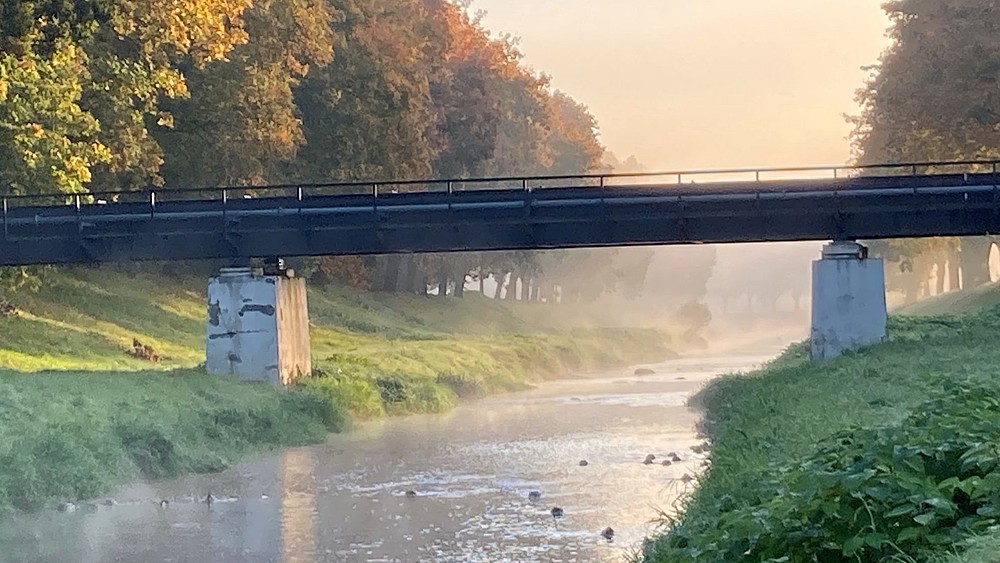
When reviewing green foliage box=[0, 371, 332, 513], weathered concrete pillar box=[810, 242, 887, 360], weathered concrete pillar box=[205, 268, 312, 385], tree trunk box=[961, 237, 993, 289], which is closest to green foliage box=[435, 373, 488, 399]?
weathered concrete pillar box=[205, 268, 312, 385]

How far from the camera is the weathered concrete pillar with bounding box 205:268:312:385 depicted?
112 ft

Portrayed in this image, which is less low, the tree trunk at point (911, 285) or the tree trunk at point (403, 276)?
the tree trunk at point (403, 276)

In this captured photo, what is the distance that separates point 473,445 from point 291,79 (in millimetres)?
22675

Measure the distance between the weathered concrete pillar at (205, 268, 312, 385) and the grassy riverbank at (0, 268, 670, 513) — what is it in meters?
0.82

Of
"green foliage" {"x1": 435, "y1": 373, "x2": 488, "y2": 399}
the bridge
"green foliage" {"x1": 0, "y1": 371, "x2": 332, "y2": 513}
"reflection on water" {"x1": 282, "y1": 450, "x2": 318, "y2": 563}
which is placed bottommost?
"green foliage" {"x1": 435, "y1": 373, "x2": 488, "y2": 399}

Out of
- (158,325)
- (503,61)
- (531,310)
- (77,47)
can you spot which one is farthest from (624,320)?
(77,47)

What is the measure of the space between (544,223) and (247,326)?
288 inches

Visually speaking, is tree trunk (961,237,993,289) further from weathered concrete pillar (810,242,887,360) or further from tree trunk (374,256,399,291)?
weathered concrete pillar (810,242,887,360)

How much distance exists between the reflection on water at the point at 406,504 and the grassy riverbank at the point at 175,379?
0.75 metres

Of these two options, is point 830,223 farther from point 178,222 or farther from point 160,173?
point 160,173

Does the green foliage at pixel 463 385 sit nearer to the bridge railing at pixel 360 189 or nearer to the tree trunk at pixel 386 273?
A: the bridge railing at pixel 360 189

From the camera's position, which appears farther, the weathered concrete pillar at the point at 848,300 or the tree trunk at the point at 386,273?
the tree trunk at the point at 386,273

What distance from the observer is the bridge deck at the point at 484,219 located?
3312cm

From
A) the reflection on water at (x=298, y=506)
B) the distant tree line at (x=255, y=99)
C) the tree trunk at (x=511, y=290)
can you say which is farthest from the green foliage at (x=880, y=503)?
the tree trunk at (x=511, y=290)
